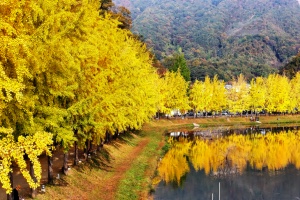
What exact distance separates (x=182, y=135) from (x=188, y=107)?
617 inches

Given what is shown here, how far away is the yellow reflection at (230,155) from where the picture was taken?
1550 inches

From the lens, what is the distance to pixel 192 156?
153ft

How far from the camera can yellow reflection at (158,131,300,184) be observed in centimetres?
3937

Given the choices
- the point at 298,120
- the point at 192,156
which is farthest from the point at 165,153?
the point at 298,120

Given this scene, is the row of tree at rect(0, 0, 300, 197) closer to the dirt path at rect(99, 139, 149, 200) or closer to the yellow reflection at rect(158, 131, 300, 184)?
the dirt path at rect(99, 139, 149, 200)

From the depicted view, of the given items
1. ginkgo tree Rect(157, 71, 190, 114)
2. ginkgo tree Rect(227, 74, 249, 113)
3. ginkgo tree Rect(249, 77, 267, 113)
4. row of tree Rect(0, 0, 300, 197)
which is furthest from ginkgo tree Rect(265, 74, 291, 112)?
row of tree Rect(0, 0, 300, 197)

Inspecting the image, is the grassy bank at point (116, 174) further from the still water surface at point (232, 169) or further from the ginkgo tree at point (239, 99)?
the ginkgo tree at point (239, 99)

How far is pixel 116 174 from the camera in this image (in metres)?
31.3

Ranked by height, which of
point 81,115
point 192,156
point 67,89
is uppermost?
point 67,89

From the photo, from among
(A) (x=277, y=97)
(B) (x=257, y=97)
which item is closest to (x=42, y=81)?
(B) (x=257, y=97)

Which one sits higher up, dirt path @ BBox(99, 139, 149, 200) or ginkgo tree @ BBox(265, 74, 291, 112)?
ginkgo tree @ BBox(265, 74, 291, 112)

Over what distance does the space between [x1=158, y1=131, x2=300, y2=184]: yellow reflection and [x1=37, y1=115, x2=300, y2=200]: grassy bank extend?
7.29 ft

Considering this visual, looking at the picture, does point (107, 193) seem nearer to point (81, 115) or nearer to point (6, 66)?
point (81, 115)

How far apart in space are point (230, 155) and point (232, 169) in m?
7.96
